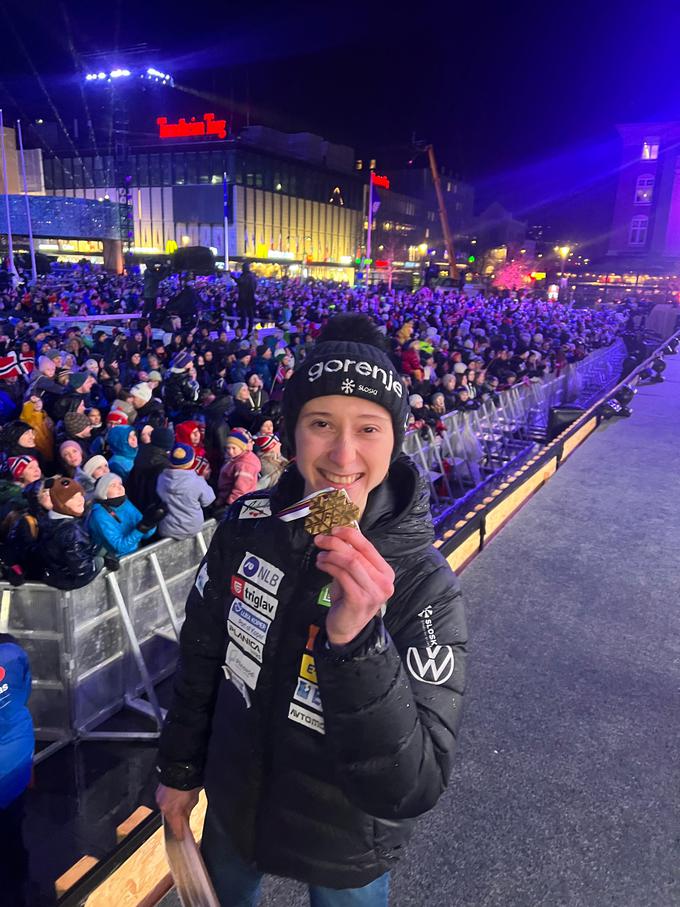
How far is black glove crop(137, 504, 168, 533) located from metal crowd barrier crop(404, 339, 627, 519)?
2907 millimetres

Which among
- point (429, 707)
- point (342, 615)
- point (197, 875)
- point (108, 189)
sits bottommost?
point (197, 875)

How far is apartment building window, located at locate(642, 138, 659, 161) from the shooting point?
223 ft

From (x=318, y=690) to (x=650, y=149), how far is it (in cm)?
8354

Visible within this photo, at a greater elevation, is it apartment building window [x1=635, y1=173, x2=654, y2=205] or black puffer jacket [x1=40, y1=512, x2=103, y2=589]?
apartment building window [x1=635, y1=173, x2=654, y2=205]

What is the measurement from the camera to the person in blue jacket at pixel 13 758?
126 inches

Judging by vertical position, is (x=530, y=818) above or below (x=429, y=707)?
below

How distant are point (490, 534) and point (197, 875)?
5.05 metres

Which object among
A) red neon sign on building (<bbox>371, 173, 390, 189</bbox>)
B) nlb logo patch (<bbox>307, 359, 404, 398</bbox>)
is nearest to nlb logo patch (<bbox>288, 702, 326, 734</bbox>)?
nlb logo patch (<bbox>307, 359, 404, 398</bbox>)

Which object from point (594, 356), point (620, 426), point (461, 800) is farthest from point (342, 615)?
point (594, 356)

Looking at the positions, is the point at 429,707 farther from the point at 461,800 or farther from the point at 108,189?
the point at 108,189

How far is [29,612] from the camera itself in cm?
415

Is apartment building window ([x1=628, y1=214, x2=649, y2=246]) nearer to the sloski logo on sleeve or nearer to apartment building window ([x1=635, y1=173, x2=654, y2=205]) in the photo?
apartment building window ([x1=635, y1=173, x2=654, y2=205])

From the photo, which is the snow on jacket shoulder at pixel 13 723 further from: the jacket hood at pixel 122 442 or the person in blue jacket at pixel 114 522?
the jacket hood at pixel 122 442

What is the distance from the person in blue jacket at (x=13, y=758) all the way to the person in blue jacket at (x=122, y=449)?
2941 millimetres
